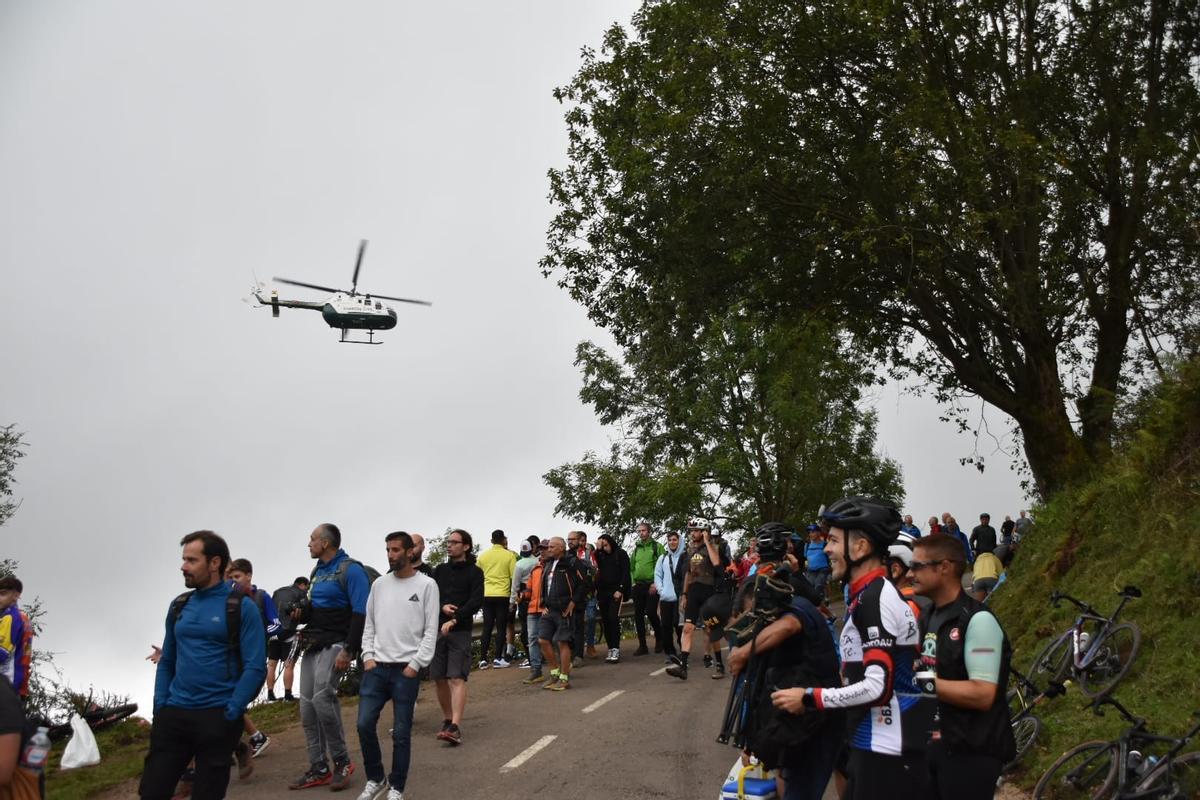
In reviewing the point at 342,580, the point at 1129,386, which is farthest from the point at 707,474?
the point at 342,580

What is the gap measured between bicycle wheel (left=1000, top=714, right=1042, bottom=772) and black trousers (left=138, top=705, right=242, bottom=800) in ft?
20.1

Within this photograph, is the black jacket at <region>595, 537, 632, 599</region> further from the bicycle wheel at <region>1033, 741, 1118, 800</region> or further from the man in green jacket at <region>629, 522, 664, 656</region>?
the bicycle wheel at <region>1033, 741, 1118, 800</region>

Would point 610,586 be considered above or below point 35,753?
above

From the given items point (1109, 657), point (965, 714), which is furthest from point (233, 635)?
point (1109, 657)

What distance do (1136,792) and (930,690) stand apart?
3278mm

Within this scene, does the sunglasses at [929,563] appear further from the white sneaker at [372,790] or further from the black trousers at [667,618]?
the black trousers at [667,618]

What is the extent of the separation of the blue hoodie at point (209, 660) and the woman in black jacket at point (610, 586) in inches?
459

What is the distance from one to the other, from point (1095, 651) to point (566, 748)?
16.4ft

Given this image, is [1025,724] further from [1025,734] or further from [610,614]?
[610,614]

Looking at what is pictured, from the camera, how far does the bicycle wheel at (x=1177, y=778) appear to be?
6246mm

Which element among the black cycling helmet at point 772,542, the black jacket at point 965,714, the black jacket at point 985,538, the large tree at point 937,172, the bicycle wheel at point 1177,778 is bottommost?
the bicycle wheel at point 1177,778

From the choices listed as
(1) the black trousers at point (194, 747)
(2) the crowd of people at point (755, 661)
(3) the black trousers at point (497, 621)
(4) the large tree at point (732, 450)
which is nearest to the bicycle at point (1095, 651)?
(2) the crowd of people at point (755, 661)

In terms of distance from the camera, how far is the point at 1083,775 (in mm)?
7348

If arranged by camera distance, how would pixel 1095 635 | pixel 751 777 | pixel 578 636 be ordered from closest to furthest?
pixel 751 777, pixel 1095 635, pixel 578 636
